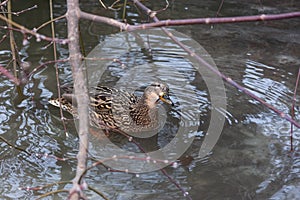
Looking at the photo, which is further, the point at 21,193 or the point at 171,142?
the point at 171,142

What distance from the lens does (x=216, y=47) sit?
7586mm

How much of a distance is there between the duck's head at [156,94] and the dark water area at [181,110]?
258mm

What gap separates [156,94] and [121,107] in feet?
1.58

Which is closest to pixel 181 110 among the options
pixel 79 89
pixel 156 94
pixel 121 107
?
pixel 156 94

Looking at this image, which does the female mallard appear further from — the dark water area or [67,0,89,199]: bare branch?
[67,0,89,199]: bare branch

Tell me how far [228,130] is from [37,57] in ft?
10.4

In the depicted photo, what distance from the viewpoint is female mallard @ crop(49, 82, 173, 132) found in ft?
18.8

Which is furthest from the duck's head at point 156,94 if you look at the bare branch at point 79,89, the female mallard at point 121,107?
the bare branch at point 79,89

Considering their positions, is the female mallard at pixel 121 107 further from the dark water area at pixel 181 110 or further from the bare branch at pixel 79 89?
the bare branch at pixel 79 89

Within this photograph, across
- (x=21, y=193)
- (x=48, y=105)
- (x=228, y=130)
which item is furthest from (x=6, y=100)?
(x=228, y=130)

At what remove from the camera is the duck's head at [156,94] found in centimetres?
555

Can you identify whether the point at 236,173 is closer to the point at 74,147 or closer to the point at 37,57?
the point at 74,147

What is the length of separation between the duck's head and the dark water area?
26cm

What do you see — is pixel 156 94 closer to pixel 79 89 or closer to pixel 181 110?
pixel 181 110
